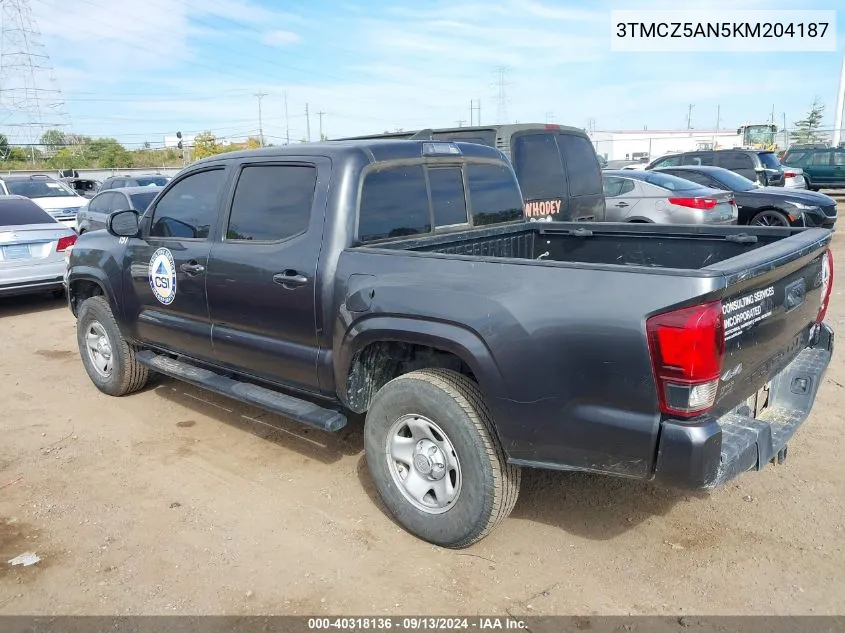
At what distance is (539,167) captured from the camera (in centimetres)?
784

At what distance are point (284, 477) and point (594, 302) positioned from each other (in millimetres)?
2377

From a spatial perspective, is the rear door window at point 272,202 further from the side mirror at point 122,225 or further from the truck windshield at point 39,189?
the truck windshield at point 39,189

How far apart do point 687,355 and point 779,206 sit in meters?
11.1

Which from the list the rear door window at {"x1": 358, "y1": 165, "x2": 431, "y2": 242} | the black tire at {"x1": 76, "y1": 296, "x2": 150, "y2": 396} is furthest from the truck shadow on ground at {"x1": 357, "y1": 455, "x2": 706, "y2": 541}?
the black tire at {"x1": 76, "y1": 296, "x2": 150, "y2": 396}

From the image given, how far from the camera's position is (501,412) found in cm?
293

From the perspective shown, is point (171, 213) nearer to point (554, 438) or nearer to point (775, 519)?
point (554, 438)

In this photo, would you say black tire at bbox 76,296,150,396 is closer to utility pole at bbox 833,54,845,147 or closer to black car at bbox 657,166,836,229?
black car at bbox 657,166,836,229

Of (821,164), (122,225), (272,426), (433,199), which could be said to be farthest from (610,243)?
(821,164)

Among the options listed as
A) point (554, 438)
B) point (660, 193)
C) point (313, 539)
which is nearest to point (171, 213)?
point (313, 539)

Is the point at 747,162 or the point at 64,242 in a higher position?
the point at 747,162

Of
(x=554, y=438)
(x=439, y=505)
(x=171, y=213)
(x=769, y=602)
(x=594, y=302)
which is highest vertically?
(x=171, y=213)

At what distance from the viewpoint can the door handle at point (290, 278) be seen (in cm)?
363

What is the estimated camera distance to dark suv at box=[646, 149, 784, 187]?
17.2 m

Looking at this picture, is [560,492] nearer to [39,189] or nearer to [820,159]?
[39,189]
